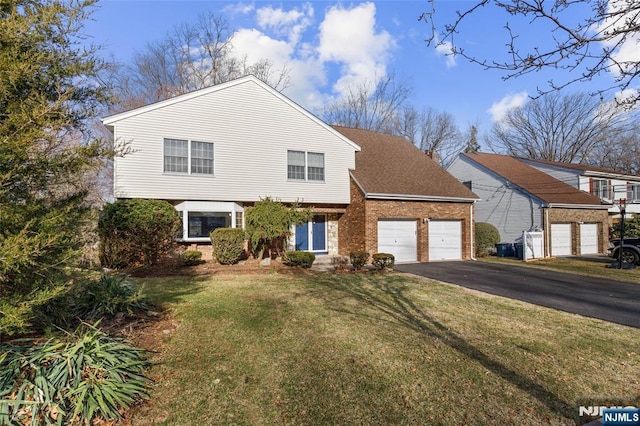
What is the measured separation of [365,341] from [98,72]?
526 centimetres

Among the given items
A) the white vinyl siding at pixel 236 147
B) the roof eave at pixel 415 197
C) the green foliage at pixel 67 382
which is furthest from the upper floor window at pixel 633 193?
the green foliage at pixel 67 382

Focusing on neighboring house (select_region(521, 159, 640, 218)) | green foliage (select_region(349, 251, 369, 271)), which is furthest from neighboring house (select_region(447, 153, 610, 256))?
green foliage (select_region(349, 251, 369, 271))

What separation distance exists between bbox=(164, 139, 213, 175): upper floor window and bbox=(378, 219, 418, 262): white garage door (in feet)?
26.1

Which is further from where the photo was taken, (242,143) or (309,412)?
(242,143)

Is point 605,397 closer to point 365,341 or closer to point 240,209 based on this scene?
point 365,341

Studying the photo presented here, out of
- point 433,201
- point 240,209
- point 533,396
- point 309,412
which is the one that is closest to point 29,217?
point 309,412

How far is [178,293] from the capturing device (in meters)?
7.59

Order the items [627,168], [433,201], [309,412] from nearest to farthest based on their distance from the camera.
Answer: [309,412] → [433,201] → [627,168]

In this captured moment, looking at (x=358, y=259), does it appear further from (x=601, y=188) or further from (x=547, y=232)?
(x=601, y=188)

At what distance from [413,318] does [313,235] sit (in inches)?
402

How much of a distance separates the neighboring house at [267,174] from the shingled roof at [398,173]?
0.09 meters

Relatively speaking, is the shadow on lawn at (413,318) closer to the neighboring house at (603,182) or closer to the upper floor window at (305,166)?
the upper floor window at (305,166)

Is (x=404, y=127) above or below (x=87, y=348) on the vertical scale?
above

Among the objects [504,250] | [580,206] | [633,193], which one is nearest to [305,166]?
[504,250]
